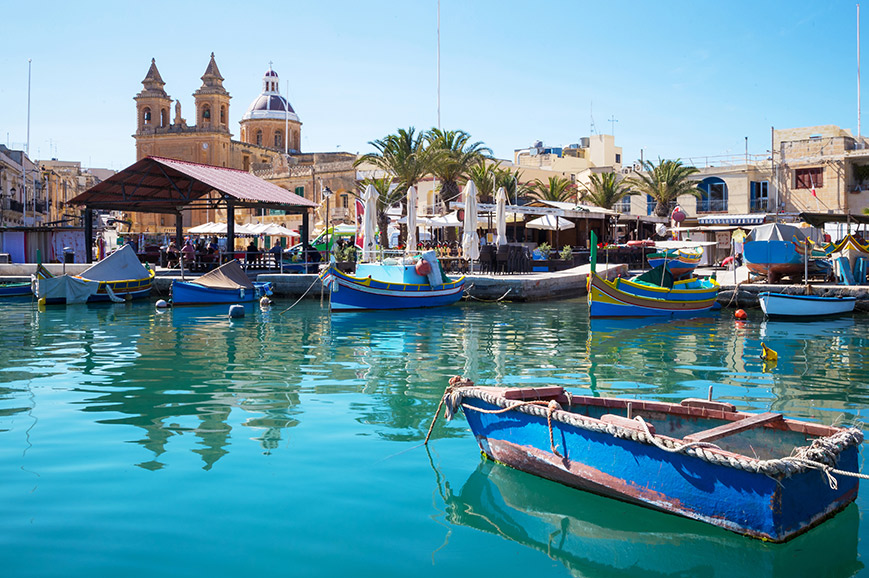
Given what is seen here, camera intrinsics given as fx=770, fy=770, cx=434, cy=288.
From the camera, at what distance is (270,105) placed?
279ft

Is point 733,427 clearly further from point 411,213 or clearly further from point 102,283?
point 102,283

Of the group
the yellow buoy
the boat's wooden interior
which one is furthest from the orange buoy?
the boat's wooden interior

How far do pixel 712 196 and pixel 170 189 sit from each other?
3442cm

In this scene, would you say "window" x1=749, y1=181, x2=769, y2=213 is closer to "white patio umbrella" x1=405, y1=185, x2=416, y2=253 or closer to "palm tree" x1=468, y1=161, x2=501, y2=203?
"palm tree" x1=468, y1=161, x2=501, y2=203

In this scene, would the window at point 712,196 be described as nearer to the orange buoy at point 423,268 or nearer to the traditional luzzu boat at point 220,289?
the orange buoy at point 423,268

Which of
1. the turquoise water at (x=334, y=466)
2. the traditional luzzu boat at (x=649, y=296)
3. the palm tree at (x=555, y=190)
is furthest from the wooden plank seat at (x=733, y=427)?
the palm tree at (x=555, y=190)

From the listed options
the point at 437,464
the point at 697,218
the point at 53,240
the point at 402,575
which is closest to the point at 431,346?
the point at 437,464

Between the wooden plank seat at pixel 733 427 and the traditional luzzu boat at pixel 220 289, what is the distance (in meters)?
22.5

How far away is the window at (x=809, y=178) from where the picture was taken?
46719 millimetres

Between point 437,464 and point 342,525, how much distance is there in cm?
168

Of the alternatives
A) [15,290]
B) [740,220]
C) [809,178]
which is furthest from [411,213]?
[809,178]

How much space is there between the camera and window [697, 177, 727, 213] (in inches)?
1983

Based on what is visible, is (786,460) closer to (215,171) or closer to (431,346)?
(431,346)

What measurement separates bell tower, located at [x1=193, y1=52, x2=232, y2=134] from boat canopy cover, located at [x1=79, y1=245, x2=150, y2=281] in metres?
52.7
